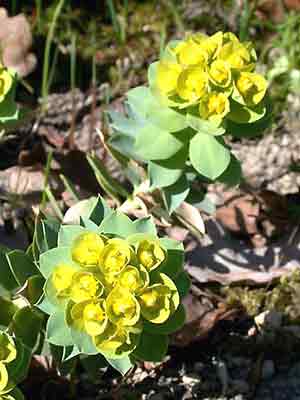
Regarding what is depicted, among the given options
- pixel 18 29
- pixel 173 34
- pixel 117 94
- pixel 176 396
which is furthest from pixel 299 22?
pixel 176 396

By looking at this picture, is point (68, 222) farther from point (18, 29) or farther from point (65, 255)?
point (18, 29)

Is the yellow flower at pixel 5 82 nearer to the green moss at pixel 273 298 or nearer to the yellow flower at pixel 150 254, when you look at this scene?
the yellow flower at pixel 150 254

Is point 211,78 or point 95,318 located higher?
point 211,78

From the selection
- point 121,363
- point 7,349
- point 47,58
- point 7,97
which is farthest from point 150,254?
point 47,58

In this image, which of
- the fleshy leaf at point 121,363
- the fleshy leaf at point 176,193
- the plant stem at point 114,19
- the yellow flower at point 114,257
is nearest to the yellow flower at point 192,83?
the fleshy leaf at point 176,193

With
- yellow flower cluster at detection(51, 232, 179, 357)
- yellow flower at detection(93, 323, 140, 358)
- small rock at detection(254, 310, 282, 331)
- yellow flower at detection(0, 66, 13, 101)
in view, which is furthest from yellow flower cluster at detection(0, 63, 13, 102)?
small rock at detection(254, 310, 282, 331)

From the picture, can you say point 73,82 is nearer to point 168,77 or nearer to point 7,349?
point 168,77
